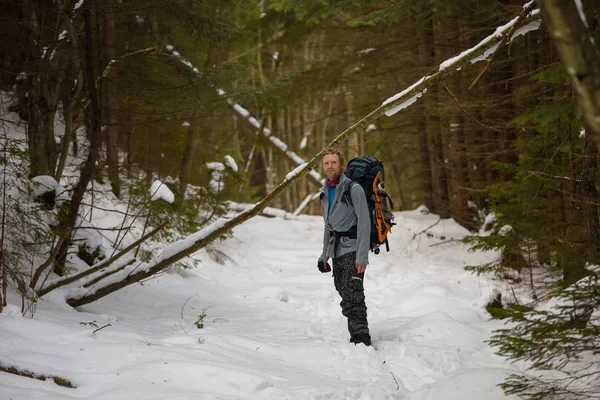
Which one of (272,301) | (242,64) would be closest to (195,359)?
(272,301)

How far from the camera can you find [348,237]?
5387 mm

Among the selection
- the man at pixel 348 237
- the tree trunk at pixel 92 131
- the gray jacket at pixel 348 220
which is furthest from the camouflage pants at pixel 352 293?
the tree trunk at pixel 92 131

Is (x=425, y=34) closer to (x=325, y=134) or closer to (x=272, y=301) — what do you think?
(x=272, y=301)

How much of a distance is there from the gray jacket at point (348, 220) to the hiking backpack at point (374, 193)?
0.10m

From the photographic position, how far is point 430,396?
12.1ft

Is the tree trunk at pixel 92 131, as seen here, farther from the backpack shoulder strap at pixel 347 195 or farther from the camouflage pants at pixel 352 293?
the camouflage pants at pixel 352 293

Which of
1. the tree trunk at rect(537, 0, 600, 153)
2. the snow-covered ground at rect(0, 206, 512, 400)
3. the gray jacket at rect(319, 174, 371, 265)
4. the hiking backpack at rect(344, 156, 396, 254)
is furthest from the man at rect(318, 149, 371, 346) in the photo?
the tree trunk at rect(537, 0, 600, 153)

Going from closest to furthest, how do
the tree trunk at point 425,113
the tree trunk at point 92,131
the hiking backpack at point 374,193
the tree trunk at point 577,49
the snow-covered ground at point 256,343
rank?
the tree trunk at point 577,49 < the snow-covered ground at point 256,343 < the hiking backpack at point 374,193 < the tree trunk at point 92,131 < the tree trunk at point 425,113

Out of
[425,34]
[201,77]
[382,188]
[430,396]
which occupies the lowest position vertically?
[430,396]

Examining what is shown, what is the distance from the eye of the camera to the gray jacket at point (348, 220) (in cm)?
517

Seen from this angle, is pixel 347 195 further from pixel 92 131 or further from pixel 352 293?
pixel 92 131

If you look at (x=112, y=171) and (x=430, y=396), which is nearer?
(x=430, y=396)

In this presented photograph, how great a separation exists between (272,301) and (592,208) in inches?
192

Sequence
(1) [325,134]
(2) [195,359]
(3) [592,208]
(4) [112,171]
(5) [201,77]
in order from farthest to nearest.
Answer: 1. (1) [325,134]
2. (4) [112,171]
3. (5) [201,77]
4. (3) [592,208]
5. (2) [195,359]
